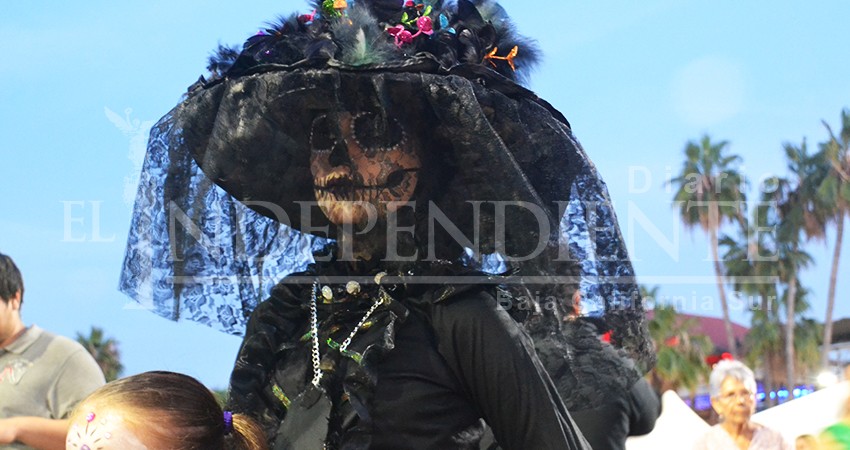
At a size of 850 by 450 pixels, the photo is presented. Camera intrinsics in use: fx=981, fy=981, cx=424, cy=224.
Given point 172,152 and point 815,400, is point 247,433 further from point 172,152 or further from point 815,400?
point 815,400

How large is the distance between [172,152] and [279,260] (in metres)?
0.37

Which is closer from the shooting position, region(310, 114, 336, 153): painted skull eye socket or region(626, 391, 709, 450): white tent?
region(310, 114, 336, 153): painted skull eye socket

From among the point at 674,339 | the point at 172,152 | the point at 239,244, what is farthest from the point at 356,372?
the point at 674,339

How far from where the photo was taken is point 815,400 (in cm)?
645

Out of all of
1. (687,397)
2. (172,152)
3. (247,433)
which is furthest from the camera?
(687,397)

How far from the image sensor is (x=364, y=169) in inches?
83.1

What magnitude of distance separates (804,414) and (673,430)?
89cm

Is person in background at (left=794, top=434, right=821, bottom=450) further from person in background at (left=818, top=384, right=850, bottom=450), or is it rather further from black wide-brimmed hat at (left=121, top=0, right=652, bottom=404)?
black wide-brimmed hat at (left=121, top=0, right=652, bottom=404)

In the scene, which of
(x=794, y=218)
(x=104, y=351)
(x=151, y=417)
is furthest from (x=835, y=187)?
(x=151, y=417)

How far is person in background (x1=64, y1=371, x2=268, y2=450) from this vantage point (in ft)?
5.38

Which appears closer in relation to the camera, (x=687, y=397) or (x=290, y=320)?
(x=290, y=320)

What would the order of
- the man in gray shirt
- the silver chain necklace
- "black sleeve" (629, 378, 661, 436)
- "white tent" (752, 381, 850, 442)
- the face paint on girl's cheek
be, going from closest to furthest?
the face paint on girl's cheek → the silver chain necklace → the man in gray shirt → "black sleeve" (629, 378, 661, 436) → "white tent" (752, 381, 850, 442)

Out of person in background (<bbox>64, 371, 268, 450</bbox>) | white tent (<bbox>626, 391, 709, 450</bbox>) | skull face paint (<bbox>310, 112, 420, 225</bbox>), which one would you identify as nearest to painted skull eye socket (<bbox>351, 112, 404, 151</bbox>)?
skull face paint (<bbox>310, 112, 420, 225</bbox>)

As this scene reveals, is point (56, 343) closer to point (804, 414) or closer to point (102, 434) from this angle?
point (102, 434)
